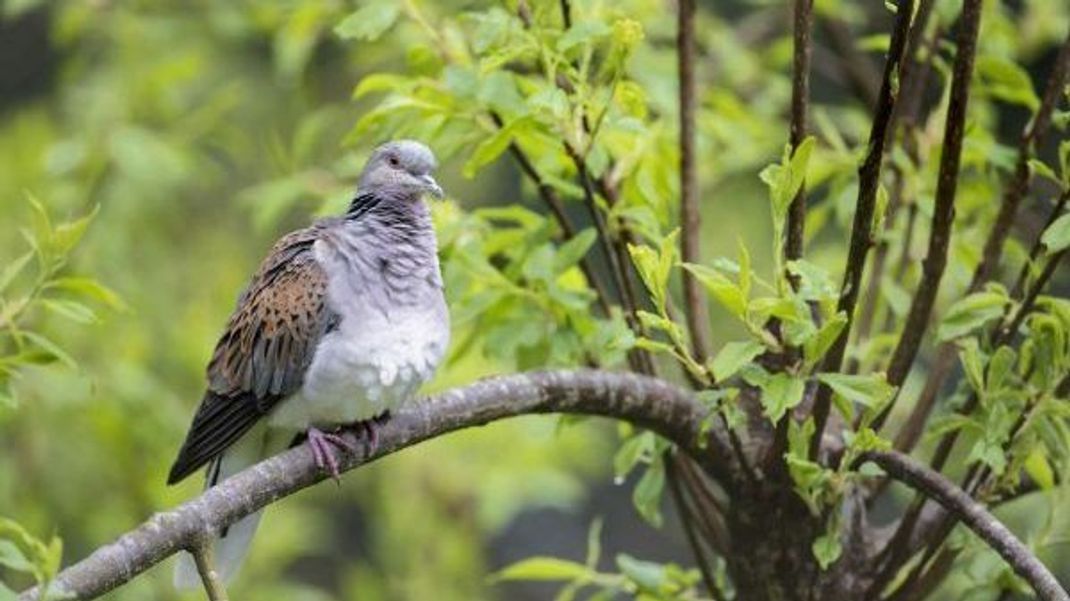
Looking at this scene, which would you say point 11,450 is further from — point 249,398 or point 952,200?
point 952,200

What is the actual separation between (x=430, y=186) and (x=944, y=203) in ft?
3.34

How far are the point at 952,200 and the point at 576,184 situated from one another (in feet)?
2.63

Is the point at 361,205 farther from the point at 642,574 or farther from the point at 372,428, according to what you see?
the point at 642,574

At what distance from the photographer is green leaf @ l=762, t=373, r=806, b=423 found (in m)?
2.89

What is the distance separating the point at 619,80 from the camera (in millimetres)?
3375

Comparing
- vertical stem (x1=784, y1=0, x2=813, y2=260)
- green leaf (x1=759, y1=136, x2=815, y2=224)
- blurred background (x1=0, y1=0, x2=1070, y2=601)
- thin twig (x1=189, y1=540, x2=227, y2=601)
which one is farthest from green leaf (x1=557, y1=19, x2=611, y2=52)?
blurred background (x1=0, y1=0, x2=1070, y2=601)

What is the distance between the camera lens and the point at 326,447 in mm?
3297

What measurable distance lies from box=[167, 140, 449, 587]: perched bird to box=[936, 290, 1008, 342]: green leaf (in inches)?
36.7

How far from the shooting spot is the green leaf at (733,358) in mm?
2918

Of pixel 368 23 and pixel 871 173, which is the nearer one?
pixel 871 173

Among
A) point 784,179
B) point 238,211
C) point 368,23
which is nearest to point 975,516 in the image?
point 784,179

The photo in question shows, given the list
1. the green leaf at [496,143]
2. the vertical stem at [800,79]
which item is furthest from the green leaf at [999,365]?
the green leaf at [496,143]

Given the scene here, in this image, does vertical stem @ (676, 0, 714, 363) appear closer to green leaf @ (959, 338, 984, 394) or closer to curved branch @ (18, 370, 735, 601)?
curved branch @ (18, 370, 735, 601)

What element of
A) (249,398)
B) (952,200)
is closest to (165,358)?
(249,398)
